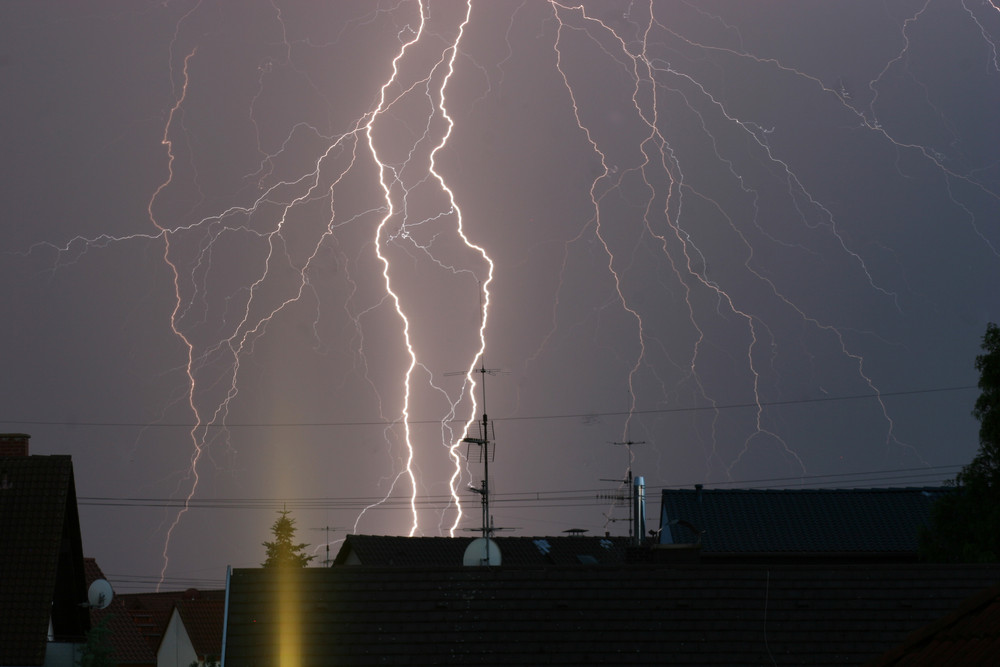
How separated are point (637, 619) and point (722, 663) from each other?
863 millimetres

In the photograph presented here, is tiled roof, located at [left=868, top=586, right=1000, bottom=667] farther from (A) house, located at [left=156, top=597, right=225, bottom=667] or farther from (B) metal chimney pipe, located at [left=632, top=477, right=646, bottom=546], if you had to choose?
(A) house, located at [left=156, top=597, right=225, bottom=667]

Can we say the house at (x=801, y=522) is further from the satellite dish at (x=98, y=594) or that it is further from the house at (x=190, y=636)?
the house at (x=190, y=636)

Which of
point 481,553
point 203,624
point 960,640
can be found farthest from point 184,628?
point 960,640

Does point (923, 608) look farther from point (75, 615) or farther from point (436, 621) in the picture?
point (75, 615)

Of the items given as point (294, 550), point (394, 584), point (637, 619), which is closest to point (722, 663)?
point (637, 619)

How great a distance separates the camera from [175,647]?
4150 centimetres

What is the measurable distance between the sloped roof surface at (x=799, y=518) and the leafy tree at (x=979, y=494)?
940 centimetres

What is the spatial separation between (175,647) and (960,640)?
39.5m

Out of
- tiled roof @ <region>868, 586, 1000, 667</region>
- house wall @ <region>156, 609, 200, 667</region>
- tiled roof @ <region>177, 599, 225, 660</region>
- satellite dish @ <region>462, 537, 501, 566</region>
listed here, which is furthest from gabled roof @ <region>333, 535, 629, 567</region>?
tiled roof @ <region>868, 586, 1000, 667</region>

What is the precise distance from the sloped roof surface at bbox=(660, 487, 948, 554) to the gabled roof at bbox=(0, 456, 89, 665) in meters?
14.5

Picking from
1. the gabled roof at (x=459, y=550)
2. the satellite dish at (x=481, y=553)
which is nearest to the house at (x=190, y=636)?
the gabled roof at (x=459, y=550)

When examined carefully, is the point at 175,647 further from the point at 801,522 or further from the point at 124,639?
the point at 801,522

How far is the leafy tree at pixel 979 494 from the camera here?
1822 centimetres

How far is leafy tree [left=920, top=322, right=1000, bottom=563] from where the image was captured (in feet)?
59.8
